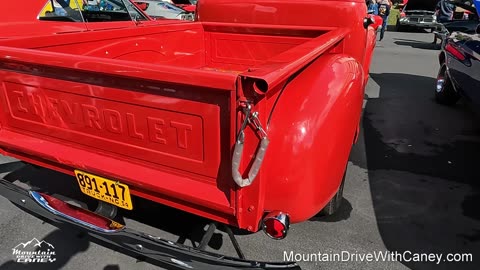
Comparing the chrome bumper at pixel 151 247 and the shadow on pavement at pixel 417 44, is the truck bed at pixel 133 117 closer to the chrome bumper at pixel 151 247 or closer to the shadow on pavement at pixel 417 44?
the chrome bumper at pixel 151 247

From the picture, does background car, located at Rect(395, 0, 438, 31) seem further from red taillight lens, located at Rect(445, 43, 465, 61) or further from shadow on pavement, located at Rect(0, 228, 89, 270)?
shadow on pavement, located at Rect(0, 228, 89, 270)

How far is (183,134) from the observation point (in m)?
1.81

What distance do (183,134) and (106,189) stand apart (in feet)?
2.16

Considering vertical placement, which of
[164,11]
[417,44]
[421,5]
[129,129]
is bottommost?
[417,44]

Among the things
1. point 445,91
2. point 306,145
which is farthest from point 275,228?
point 445,91

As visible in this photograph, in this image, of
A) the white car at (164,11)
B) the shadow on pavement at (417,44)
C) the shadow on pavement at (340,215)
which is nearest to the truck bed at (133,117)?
the shadow on pavement at (340,215)

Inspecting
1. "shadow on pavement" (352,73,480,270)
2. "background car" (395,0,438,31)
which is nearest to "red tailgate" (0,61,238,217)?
"shadow on pavement" (352,73,480,270)

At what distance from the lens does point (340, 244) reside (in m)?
2.66

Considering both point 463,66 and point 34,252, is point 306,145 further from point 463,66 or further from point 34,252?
point 463,66

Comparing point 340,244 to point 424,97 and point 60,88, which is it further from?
point 424,97

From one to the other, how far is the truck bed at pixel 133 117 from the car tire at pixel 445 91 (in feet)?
12.9

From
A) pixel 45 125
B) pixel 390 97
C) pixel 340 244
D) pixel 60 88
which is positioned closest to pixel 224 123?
pixel 60 88

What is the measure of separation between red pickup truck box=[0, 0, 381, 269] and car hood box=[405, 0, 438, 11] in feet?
50.1

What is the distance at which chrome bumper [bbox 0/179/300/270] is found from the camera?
1.75m
